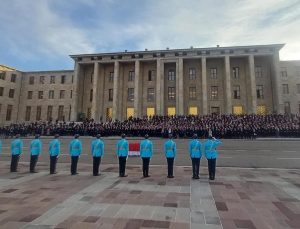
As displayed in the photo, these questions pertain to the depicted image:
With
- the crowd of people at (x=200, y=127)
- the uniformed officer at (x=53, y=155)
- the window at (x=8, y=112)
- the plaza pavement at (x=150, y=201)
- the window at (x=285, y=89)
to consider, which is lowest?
the plaza pavement at (x=150, y=201)

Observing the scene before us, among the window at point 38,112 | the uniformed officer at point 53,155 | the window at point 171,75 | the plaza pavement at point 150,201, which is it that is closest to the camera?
the plaza pavement at point 150,201

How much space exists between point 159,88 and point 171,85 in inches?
131

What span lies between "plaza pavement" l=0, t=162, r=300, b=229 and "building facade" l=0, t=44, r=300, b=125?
34.6 metres

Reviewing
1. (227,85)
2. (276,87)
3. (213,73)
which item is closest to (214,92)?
(227,85)

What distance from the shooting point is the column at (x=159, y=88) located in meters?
43.8

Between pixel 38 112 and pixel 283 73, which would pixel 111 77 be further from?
pixel 283 73

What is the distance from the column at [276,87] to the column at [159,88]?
20668 millimetres

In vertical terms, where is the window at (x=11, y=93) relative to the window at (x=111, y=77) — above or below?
below

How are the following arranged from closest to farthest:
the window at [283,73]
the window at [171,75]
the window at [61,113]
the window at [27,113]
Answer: the window at [283,73] → the window at [171,75] → the window at [61,113] → the window at [27,113]

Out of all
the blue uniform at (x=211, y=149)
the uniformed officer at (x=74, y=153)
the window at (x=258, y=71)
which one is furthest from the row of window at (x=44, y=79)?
the blue uniform at (x=211, y=149)

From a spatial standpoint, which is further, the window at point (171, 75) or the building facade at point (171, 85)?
the window at point (171, 75)

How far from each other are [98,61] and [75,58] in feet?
17.6

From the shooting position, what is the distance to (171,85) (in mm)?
46188

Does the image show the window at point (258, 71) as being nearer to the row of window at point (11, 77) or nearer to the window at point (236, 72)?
the window at point (236, 72)
